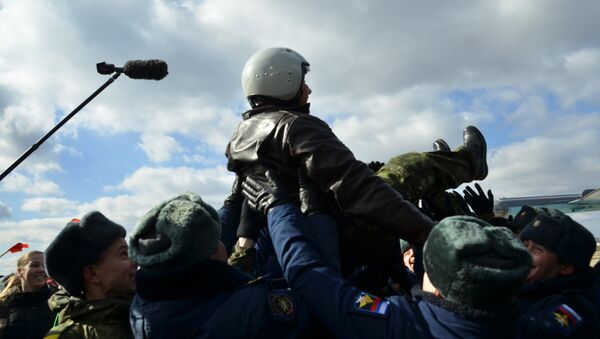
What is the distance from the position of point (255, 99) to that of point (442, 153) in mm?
1603

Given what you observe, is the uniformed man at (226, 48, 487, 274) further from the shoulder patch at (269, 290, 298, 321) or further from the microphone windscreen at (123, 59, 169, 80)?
the microphone windscreen at (123, 59, 169, 80)

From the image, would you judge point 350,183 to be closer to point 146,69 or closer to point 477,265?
point 477,265

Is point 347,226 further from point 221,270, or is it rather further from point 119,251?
point 119,251

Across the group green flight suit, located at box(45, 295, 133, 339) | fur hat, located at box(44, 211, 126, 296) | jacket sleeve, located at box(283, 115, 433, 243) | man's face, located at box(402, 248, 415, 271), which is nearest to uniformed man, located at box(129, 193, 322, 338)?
→ green flight suit, located at box(45, 295, 133, 339)

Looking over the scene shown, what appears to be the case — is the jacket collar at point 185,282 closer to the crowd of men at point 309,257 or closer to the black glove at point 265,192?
the crowd of men at point 309,257

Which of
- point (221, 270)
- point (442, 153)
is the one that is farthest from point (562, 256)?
point (221, 270)

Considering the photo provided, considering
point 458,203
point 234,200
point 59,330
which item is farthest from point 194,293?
point 458,203

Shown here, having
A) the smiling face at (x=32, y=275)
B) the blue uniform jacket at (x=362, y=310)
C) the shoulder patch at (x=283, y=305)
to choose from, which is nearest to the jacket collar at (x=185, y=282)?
the shoulder patch at (x=283, y=305)

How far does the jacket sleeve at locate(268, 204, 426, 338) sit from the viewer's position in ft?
6.41

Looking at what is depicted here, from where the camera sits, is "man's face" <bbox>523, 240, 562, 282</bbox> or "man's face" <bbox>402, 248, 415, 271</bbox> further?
"man's face" <bbox>402, 248, 415, 271</bbox>

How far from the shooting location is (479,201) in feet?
14.6

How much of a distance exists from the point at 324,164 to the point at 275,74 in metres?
0.81

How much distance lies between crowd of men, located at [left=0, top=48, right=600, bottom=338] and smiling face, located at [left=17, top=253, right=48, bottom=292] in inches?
122

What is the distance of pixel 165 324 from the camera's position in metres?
2.03
